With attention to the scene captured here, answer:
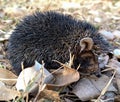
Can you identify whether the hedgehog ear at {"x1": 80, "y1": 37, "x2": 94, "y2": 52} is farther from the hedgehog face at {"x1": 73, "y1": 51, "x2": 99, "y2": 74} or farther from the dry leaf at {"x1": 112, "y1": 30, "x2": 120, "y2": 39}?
the dry leaf at {"x1": 112, "y1": 30, "x2": 120, "y2": 39}

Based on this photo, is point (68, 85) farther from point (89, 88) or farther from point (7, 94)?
point (7, 94)

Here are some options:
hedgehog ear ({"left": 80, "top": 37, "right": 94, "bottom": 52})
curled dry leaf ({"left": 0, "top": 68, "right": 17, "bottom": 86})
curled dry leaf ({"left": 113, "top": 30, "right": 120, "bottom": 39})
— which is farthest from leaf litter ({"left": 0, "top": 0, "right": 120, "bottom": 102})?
curled dry leaf ({"left": 113, "top": 30, "right": 120, "bottom": 39})

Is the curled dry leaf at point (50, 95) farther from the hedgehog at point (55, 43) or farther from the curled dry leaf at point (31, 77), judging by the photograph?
the hedgehog at point (55, 43)

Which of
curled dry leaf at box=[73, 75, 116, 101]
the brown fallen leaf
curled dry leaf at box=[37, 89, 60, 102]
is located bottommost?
curled dry leaf at box=[73, 75, 116, 101]

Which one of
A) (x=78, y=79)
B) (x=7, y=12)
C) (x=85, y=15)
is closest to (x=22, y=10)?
(x=7, y=12)

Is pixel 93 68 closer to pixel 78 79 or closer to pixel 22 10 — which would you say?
pixel 78 79

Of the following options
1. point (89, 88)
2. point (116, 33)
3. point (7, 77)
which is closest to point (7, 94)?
point (7, 77)
